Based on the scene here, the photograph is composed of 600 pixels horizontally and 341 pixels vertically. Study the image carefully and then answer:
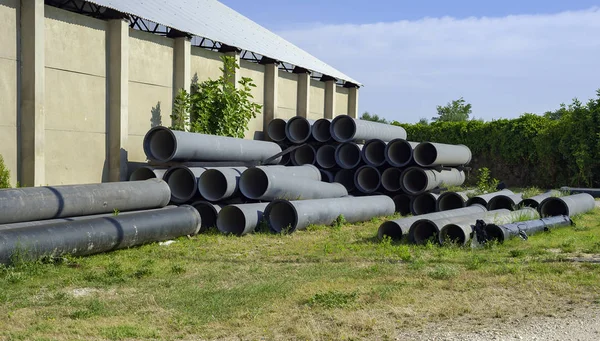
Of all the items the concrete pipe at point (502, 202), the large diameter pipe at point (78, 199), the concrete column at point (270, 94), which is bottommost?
the concrete pipe at point (502, 202)

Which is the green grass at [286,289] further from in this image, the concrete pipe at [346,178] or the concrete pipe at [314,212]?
the concrete pipe at [346,178]

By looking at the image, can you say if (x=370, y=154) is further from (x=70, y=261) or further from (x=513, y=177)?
(x=513, y=177)

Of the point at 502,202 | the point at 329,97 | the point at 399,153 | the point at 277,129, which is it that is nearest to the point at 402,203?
A: the point at 399,153

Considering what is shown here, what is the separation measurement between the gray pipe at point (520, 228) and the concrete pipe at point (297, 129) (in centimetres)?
697

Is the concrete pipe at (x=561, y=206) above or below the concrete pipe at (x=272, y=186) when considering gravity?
below

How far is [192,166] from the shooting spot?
1221 cm

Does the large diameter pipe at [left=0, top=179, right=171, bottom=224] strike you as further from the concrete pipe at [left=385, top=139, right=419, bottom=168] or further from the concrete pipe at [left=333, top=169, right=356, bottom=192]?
the concrete pipe at [left=385, top=139, right=419, bottom=168]

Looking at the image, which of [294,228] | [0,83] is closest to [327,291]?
[294,228]

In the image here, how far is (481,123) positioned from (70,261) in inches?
780

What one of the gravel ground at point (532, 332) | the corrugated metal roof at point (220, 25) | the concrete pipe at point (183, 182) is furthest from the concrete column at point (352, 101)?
the gravel ground at point (532, 332)

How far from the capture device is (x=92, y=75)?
12695 millimetres

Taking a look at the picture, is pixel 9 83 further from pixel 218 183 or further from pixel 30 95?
pixel 218 183

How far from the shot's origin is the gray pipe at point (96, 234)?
7469 millimetres

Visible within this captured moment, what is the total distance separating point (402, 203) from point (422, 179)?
0.75 meters
